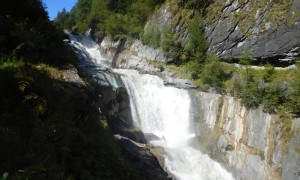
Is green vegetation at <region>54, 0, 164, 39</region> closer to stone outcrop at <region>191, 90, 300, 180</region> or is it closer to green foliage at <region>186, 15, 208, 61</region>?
green foliage at <region>186, 15, 208, 61</region>

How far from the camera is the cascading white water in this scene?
18.3m

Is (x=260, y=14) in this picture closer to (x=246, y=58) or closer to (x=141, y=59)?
(x=246, y=58)

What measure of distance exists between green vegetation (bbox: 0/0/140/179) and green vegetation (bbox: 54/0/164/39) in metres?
28.5

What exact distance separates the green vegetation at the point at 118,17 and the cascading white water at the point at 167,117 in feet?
47.1

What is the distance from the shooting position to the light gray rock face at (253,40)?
67.5 feet

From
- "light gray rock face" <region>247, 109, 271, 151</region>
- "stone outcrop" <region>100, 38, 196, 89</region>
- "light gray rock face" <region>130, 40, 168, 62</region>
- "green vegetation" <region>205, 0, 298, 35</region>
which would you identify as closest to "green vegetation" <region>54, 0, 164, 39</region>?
"light gray rock face" <region>130, 40, 168, 62</region>

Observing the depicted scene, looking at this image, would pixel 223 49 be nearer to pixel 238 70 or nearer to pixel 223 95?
pixel 238 70

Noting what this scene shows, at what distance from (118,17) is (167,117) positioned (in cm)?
2579

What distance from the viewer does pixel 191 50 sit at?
93.3 feet

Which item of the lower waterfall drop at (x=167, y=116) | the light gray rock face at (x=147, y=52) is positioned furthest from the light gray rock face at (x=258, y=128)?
the light gray rock face at (x=147, y=52)

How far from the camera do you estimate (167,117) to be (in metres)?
23.9

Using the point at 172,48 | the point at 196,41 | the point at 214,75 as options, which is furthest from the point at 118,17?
the point at 214,75

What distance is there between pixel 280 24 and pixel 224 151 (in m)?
9.80

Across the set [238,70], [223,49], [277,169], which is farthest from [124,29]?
[277,169]
